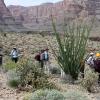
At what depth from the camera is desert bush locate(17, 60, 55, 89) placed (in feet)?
41.7

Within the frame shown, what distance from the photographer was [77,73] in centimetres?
1623

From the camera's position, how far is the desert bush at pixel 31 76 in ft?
41.7

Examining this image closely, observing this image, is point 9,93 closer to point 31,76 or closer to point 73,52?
point 31,76

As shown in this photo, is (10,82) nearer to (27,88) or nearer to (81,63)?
(27,88)

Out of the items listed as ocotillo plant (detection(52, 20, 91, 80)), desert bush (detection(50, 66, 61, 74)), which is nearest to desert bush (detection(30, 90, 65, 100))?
ocotillo plant (detection(52, 20, 91, 80))

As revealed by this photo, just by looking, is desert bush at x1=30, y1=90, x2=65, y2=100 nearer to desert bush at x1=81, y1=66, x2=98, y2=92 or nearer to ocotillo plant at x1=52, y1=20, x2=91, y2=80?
desert bush at x1=81, y1=66, x2=98, y2=92

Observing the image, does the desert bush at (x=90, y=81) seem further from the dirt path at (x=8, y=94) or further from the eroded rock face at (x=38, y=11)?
the eroded rock face at (x=38, y=11)

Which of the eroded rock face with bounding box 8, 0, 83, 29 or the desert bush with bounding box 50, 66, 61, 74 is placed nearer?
the desert bush with bounding box 50, 66, 61, 74

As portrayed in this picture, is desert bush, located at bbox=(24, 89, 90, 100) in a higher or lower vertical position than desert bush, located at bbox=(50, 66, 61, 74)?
higher

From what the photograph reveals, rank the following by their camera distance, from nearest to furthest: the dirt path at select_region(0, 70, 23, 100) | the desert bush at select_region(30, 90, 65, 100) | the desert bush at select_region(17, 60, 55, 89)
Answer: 1. the desert bush at select_region(30, 90, 65, 100)
2. the dirt path at select_region(0, 70, 23, 100)
3. the desert bush at select_region(17, 60, 55, 89)

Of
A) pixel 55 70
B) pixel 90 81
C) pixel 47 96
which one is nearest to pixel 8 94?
pixel 47 96

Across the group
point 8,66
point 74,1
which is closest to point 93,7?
point 74,1

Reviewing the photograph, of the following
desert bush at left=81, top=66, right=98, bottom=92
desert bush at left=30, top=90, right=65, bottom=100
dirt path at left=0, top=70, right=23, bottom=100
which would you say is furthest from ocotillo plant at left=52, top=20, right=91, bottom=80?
desert bush at left=30, top=90, right=65, bottom=100

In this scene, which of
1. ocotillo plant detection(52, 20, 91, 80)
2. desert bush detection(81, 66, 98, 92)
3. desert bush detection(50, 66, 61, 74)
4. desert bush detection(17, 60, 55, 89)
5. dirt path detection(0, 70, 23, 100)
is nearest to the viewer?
dirt path detection(0, 70, 23, 100)
